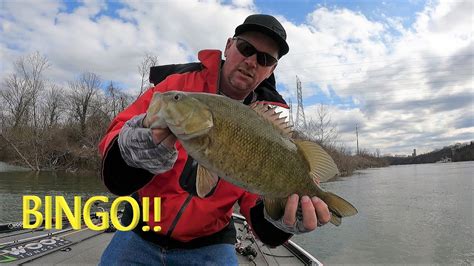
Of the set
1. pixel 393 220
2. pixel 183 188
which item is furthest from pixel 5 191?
pixel 183 188

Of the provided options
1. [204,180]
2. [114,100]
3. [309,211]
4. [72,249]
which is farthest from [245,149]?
[114,100]

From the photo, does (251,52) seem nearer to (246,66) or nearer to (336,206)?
(246,66)

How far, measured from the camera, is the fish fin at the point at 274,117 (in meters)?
2.04

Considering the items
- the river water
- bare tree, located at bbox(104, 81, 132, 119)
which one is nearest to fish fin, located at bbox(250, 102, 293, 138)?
the river water

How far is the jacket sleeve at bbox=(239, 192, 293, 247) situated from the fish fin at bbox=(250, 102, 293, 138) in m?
0.84

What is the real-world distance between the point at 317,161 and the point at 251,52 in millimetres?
999

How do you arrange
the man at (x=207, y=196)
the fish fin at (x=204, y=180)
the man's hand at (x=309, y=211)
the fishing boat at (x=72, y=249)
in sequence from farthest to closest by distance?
the fishing boat at (x=72, y=249), the man at (x=207, y=196), the man's hand at (x=309, y=211), the fish fin at (x=204, y=180)

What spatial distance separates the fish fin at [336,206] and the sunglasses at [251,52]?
114cm

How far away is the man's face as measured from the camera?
2.63 meters

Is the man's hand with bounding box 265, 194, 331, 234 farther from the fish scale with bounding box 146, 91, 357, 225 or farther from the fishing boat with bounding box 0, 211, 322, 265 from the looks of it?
the fishing boat with bounding box 0, 211, 322, 265

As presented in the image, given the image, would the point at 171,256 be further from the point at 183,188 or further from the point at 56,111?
the point at 56,111

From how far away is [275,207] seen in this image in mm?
2061

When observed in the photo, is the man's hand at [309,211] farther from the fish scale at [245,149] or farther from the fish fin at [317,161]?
the fish fin at [317,161]

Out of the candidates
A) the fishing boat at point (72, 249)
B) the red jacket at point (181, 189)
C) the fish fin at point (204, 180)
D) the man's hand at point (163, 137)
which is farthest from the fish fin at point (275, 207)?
the fishing boat at point (72, 249)
